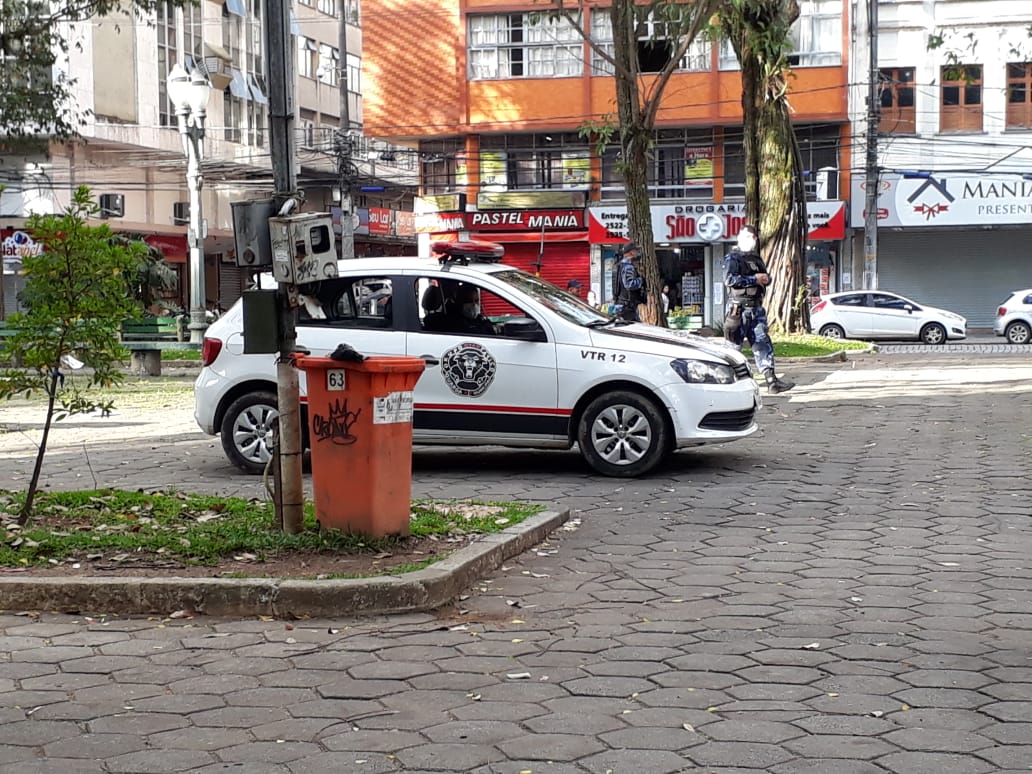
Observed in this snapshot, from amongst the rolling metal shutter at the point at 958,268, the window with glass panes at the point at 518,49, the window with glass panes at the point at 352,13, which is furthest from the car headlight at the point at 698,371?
the window with glass panes at the point at 352,13

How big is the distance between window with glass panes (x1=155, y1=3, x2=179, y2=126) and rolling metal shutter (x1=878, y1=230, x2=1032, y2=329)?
75.6 ft

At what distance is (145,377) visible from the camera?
2383 centimetres

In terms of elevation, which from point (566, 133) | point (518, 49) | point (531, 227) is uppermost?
point (518, 49)

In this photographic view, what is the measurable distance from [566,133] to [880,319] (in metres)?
12.8

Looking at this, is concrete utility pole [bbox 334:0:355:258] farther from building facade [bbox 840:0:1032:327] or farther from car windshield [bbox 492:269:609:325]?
car windshield [bbox 492:269:609:325]

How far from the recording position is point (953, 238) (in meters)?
42.8

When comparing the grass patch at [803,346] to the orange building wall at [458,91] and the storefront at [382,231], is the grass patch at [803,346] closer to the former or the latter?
the orange building wall at [458,91]

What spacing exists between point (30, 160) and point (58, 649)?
3813 centimetres

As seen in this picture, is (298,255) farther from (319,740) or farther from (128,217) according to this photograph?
(128,217)

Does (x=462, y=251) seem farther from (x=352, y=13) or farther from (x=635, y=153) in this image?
(x=352, y=13)

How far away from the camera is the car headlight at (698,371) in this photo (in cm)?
1085

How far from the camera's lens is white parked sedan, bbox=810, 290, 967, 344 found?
113ft

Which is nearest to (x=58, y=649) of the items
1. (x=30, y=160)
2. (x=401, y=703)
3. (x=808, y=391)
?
(x=401, y=703)

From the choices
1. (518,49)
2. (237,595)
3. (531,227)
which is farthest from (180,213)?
(237,595)
